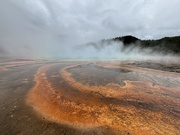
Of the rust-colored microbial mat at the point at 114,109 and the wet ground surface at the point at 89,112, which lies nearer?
the wet ground surface at the point at 89,112

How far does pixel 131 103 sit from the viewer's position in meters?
4.69

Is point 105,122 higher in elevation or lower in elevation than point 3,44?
lower

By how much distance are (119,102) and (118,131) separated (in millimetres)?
1843

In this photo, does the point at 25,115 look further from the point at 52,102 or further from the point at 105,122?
the point at 105,122

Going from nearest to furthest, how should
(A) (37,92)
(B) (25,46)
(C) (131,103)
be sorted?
(C) (131,103)
(A) (37,92)
(B) (25,46)

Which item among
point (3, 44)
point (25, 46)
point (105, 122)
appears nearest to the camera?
point (105, 122)

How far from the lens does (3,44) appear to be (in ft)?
165

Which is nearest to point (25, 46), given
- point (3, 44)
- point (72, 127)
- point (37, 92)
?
point (3, 44)

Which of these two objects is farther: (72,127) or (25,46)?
(25,46)

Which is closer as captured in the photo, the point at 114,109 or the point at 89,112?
the point at 89,112

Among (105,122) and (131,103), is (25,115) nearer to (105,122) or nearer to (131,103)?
(105,122)

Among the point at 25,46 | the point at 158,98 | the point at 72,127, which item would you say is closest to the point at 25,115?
the point at 72,127

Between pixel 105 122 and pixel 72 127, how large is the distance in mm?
1033

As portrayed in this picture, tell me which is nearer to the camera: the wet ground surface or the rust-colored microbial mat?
the wet ground surface
